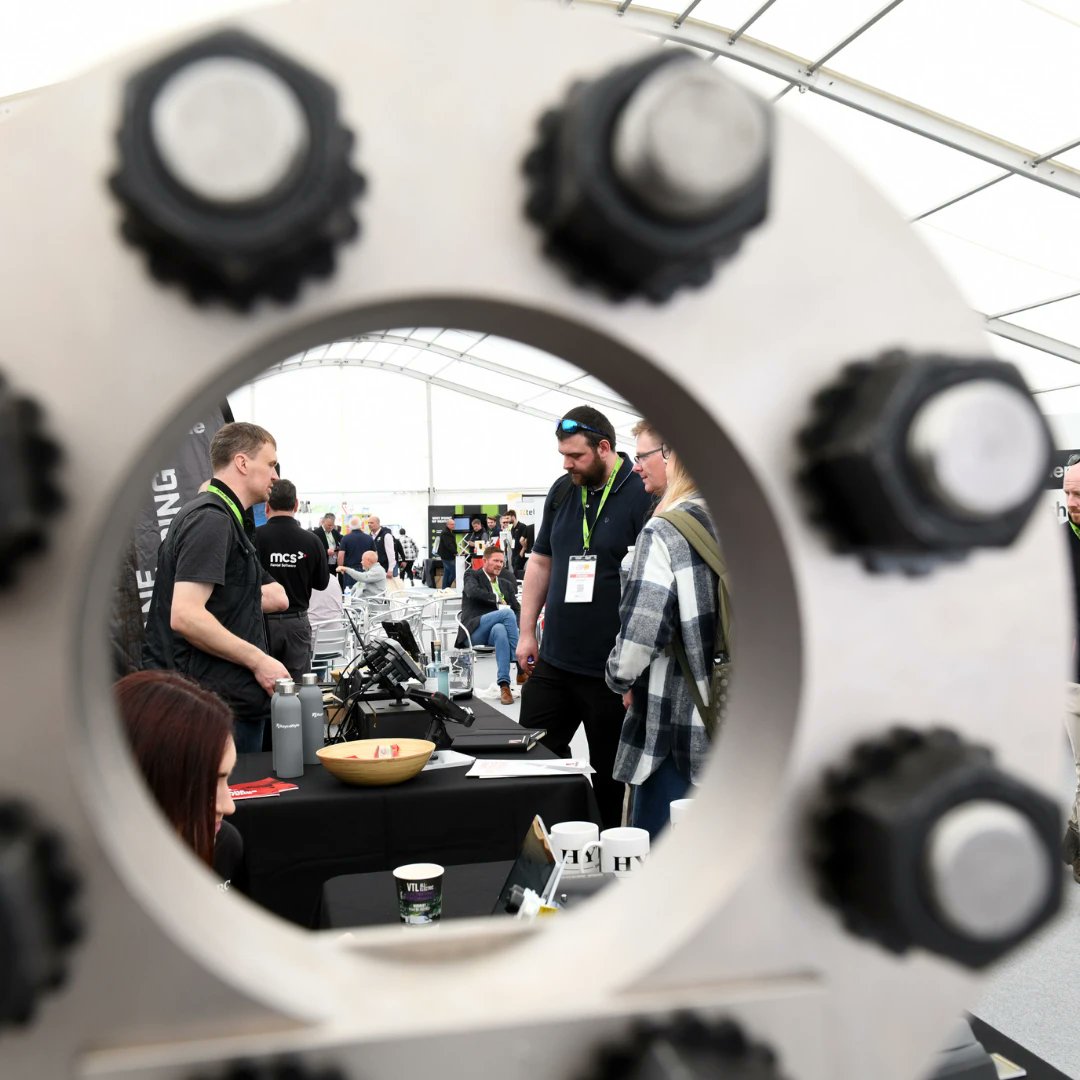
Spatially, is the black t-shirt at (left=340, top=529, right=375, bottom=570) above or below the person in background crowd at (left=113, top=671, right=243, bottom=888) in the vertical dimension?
above

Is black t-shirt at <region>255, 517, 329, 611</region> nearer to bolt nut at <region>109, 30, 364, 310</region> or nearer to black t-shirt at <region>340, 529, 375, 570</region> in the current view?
bolt nut at <region>109, 30, 364, 310</region>

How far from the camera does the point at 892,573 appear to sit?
1.08 feet

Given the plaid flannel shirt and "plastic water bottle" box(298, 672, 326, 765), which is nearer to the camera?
the plaid flannel shirt

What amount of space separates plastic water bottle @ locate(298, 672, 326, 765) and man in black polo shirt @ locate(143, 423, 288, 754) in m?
0.12

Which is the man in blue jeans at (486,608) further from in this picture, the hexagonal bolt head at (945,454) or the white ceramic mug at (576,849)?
the hexagonal bolt head at (945,454)

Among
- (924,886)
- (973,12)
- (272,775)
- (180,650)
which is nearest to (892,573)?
(924,886)

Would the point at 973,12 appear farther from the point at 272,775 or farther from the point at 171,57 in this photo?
the point at 171,57

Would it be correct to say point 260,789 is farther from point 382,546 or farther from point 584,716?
point 382,546

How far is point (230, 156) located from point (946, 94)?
239 inches

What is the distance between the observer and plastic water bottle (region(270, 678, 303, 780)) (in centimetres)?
207

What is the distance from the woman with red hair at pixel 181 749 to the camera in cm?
121

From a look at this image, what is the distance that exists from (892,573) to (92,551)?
0.28 m

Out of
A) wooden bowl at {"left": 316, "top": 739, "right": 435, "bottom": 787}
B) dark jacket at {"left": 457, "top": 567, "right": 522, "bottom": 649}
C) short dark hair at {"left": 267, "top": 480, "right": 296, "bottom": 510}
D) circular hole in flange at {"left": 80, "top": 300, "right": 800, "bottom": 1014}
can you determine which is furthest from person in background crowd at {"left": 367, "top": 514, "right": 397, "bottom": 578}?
circular hole in flange at {"left": 80, "top": 300, "right": 800, "bottom": 1014}

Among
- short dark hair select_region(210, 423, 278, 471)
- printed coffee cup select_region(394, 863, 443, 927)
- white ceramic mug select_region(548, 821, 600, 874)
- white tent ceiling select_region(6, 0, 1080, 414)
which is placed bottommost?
printed coffee cup select_region(394, 863, 443, 927)
